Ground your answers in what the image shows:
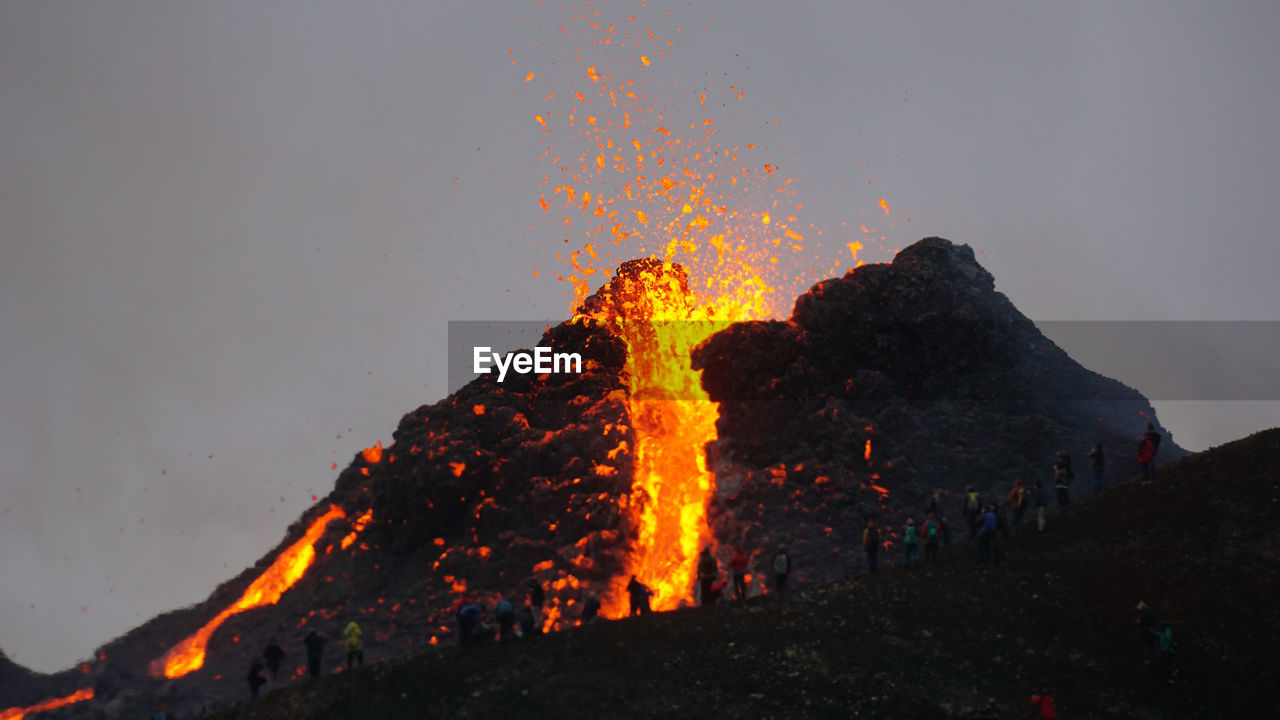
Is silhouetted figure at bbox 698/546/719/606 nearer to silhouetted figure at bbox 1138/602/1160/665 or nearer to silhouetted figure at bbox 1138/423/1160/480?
silhouetted figure at bbox 1138/602/1160/665

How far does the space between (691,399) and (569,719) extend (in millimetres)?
42347

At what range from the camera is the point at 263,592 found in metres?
54.9

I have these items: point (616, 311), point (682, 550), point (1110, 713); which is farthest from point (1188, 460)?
point (616, 311)

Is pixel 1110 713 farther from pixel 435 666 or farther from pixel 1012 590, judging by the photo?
pixel 435 666

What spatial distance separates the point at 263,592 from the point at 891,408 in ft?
138

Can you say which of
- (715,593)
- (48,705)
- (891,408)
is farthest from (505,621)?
(891,408)

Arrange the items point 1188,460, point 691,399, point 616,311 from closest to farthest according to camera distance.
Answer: point 1188,460, point 691,399, point 616,311

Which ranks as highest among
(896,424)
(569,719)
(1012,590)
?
(896,424)

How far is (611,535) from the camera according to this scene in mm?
50656

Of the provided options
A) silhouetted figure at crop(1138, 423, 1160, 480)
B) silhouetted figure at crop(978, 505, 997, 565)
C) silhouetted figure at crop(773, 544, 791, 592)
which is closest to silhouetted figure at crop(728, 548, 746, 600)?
silhouetted figure at crop(773, 544, 791, 592)

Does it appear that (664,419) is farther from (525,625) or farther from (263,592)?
(525,625)

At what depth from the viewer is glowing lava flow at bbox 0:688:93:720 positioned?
4341 cm

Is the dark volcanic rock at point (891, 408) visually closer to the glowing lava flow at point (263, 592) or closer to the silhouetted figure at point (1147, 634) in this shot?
the silhouetted figure at point (1147, 634)

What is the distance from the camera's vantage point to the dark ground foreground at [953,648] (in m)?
23.9
